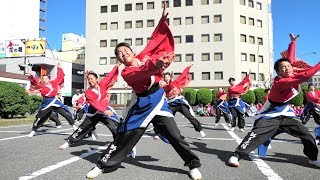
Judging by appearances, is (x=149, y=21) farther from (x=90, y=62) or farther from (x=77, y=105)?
(x=77, y=105)

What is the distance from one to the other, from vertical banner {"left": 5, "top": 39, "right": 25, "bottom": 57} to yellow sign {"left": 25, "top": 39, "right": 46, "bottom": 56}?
1.33m

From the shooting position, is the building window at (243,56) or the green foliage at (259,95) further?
the building window at (243,56)

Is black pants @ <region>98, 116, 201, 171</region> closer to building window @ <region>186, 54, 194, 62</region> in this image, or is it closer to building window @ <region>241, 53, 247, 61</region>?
building window @ <region>186, 54, 194, 62</region>

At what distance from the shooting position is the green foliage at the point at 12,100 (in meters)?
17.7

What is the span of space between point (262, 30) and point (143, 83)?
51.3 metres

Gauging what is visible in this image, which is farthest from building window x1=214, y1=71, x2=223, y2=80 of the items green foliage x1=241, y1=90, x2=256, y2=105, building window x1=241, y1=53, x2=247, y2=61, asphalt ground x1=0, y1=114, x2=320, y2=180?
asphalt ground x1=0, y1=114, x2=320, y2=180

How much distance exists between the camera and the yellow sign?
4825 centimetres

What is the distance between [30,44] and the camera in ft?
160

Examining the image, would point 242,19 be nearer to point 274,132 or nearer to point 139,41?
point 139,41

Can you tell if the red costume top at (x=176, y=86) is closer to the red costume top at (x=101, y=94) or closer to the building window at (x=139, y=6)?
the red costume top at (x=101, y=94)

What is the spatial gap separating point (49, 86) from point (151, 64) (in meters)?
6.79

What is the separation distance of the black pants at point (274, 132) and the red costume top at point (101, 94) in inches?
116

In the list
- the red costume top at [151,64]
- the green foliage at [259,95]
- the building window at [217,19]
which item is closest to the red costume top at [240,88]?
the red costume top at [151,64]

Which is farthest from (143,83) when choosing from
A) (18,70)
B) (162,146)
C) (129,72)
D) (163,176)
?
(18,70)
